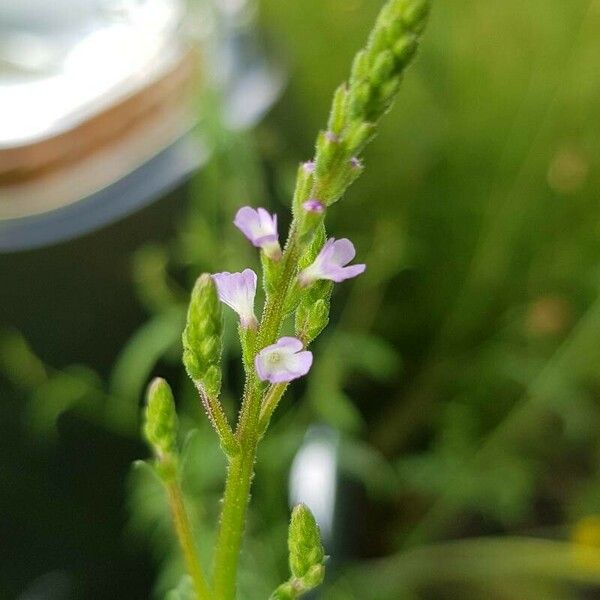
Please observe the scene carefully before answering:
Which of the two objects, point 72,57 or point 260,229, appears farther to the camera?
point 72,57

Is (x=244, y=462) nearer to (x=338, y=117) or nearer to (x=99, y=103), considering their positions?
(x=338, y=117)

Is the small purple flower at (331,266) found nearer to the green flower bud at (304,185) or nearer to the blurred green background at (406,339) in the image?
the green flower bud at (304,185)

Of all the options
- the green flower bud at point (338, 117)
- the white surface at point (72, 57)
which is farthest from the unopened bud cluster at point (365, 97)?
the white surface at point (72, 57)

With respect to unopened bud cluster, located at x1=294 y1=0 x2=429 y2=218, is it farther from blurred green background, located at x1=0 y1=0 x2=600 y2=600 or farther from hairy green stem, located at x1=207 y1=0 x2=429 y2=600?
blurred green background, located at x1=0 y1=0 x2=600 y2=600

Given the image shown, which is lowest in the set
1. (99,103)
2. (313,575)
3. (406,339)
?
(313,575)

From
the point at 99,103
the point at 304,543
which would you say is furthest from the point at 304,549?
the point at 99,103

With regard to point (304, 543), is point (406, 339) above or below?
above

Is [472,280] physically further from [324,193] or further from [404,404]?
[324,193]
